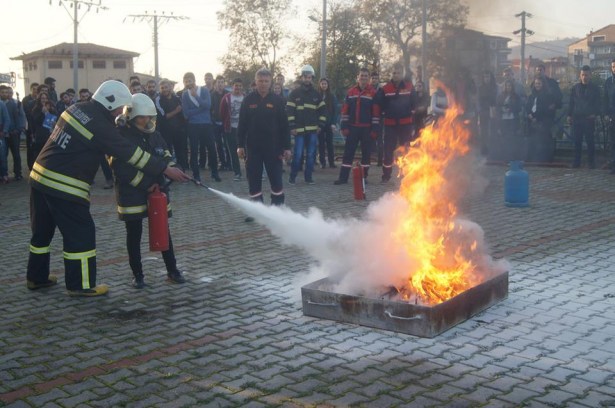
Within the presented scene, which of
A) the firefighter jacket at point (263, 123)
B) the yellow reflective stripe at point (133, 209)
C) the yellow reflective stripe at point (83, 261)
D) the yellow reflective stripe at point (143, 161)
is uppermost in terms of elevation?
the firefighter jacket at point (263, 123)

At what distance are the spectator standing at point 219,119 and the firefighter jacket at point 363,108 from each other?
3976 mm

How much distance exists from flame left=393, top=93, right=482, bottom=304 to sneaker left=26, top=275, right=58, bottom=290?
3524 mm

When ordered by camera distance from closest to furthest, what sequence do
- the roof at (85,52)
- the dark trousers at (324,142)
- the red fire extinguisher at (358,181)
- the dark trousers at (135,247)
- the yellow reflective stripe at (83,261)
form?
the yellow reflective stripe at (83,261) < the dark trousers at (135,247) < the red fire extinguisher at (358,181) < the dark trousers at (324,142) < the roof at (85,52)

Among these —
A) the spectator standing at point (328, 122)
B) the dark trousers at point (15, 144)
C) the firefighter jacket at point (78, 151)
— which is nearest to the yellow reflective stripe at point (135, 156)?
the firefighter jacket at point (78, 151)

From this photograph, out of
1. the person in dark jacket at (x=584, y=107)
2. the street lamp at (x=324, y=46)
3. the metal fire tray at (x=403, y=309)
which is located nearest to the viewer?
the metal fire tray at (x=403, y=309)

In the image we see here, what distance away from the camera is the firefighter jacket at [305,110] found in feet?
47.1

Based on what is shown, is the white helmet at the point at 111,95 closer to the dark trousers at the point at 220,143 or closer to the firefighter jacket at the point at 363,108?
the firefighter jacket at the point at 363,108

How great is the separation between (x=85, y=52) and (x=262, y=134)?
8062cm

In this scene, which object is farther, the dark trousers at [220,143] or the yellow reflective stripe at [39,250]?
the dark trousers at [220,143]

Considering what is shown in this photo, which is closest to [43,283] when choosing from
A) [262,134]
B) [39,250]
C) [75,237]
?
[39,250]

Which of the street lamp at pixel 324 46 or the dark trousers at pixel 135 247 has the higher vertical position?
the street lamp at pixel 324 46

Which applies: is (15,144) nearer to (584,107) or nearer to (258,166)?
(258,166)

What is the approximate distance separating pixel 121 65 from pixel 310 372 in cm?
8855

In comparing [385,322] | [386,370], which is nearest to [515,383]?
[386,370]
